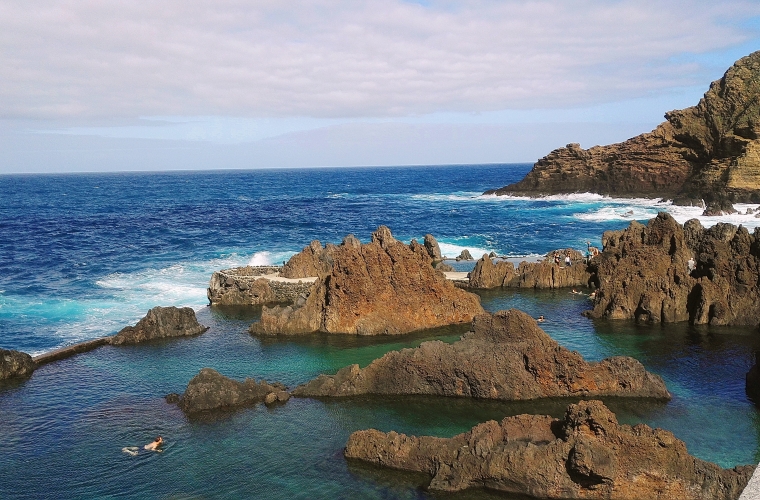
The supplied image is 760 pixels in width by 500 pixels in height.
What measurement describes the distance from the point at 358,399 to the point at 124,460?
10.2 m

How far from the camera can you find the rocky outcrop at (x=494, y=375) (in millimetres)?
27969

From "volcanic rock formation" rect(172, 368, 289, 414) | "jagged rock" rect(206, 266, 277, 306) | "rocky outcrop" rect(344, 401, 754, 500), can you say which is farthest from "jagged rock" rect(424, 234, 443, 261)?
"rocky outcrop" rect(344, 401, 754, 500)

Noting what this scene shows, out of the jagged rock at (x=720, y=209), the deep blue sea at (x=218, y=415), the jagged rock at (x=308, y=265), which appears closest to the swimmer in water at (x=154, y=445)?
the deep blue sea at (x=218, y=415)

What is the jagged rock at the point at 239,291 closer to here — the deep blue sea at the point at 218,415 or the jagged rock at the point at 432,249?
the deep blue sea at the point at 218,415

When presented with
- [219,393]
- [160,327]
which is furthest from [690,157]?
[219,393]

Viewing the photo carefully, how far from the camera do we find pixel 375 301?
1597 inches

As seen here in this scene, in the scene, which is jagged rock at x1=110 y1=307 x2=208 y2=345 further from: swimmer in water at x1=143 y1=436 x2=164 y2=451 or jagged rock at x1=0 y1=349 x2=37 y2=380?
swimmer in water at x1=143 y1=436 x2=164 y2=451

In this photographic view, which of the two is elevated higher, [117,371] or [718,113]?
[718,113]

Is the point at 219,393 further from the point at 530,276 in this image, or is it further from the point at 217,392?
the point at 530,276

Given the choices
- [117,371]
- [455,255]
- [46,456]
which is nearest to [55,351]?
[117,371]

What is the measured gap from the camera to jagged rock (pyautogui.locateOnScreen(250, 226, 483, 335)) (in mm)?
40406

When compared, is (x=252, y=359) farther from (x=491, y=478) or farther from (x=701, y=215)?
(x=701, y=215)

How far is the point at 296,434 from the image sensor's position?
83.1ft

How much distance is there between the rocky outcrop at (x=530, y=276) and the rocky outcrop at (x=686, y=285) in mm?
7047
